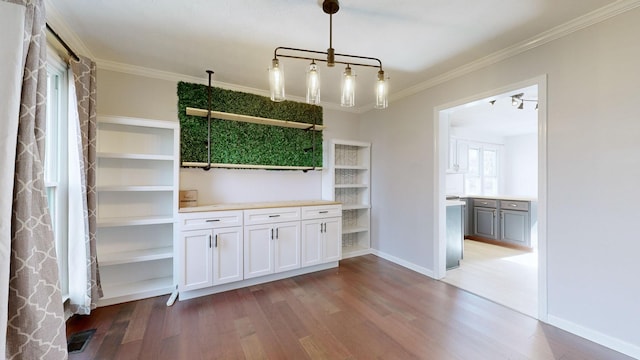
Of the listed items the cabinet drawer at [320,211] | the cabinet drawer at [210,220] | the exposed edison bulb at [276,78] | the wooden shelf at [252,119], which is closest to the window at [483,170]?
the cabinet drawer at [320,211]

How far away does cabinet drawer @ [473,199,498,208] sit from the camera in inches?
195

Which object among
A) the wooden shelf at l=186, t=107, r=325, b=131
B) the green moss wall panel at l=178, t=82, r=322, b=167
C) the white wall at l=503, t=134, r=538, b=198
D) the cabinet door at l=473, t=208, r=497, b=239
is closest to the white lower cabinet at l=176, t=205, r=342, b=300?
the green moss wall panel at l=178, t=82, r=322, b=167

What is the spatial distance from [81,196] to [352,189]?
3.42 metres

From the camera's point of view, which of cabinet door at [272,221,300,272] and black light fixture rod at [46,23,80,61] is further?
cabinet door at [272,221,300,272]

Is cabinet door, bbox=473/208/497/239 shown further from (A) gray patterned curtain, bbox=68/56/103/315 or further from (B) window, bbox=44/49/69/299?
(B) window, bbox=44/49/69/299

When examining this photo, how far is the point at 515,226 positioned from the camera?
15.1 feet

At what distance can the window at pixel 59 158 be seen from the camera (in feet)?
7.10

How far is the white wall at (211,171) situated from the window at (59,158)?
1.85ft

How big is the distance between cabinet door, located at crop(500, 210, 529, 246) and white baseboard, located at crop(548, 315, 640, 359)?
276 cm

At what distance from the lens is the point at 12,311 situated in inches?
50.6

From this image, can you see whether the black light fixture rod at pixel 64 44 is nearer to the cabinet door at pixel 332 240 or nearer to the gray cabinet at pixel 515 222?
the cabinet door at pixel 332 240

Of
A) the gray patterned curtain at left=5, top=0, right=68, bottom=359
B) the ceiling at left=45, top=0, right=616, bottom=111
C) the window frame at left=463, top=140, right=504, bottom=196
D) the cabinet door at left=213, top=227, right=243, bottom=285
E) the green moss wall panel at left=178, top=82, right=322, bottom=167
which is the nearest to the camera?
the gray patterned curtain at left=5, top=0, right=68, bottom=359

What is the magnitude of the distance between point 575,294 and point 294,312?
91.5 inches

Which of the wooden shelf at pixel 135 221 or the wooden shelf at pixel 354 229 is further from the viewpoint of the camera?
the wooden shelf at pixel 354 229
